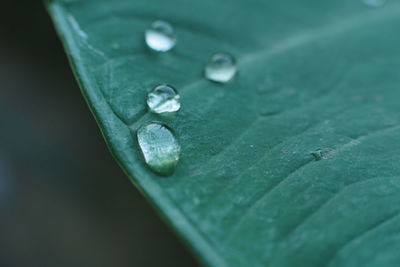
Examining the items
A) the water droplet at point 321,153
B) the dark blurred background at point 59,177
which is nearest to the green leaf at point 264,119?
the water droplet at point 321,153

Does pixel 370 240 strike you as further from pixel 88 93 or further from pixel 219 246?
pixel 88 93

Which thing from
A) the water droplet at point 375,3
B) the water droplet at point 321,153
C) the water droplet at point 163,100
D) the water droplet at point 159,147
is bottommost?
the water droplet at point 321,153

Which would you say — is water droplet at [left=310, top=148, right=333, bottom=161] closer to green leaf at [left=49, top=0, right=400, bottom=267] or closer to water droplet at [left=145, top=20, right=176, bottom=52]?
green leaf at [left=49, top=0, right=400, bottom=267]

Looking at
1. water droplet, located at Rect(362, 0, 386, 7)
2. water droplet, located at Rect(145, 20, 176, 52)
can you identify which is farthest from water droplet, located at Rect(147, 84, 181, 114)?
water droplet, located at Rect(362, 0, 386, 7)

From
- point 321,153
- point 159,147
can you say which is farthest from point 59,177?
point 321,153

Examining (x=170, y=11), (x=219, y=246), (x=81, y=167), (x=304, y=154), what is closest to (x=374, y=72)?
(x=304, y=154)

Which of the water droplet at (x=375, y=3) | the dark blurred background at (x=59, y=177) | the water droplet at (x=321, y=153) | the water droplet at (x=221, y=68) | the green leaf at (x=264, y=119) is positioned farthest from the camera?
the dark blurred background at (x=59, y=177)

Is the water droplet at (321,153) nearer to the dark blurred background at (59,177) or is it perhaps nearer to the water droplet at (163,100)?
the water droplet at (163,100)

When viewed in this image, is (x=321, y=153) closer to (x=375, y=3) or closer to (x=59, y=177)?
(x=375, y=3)
